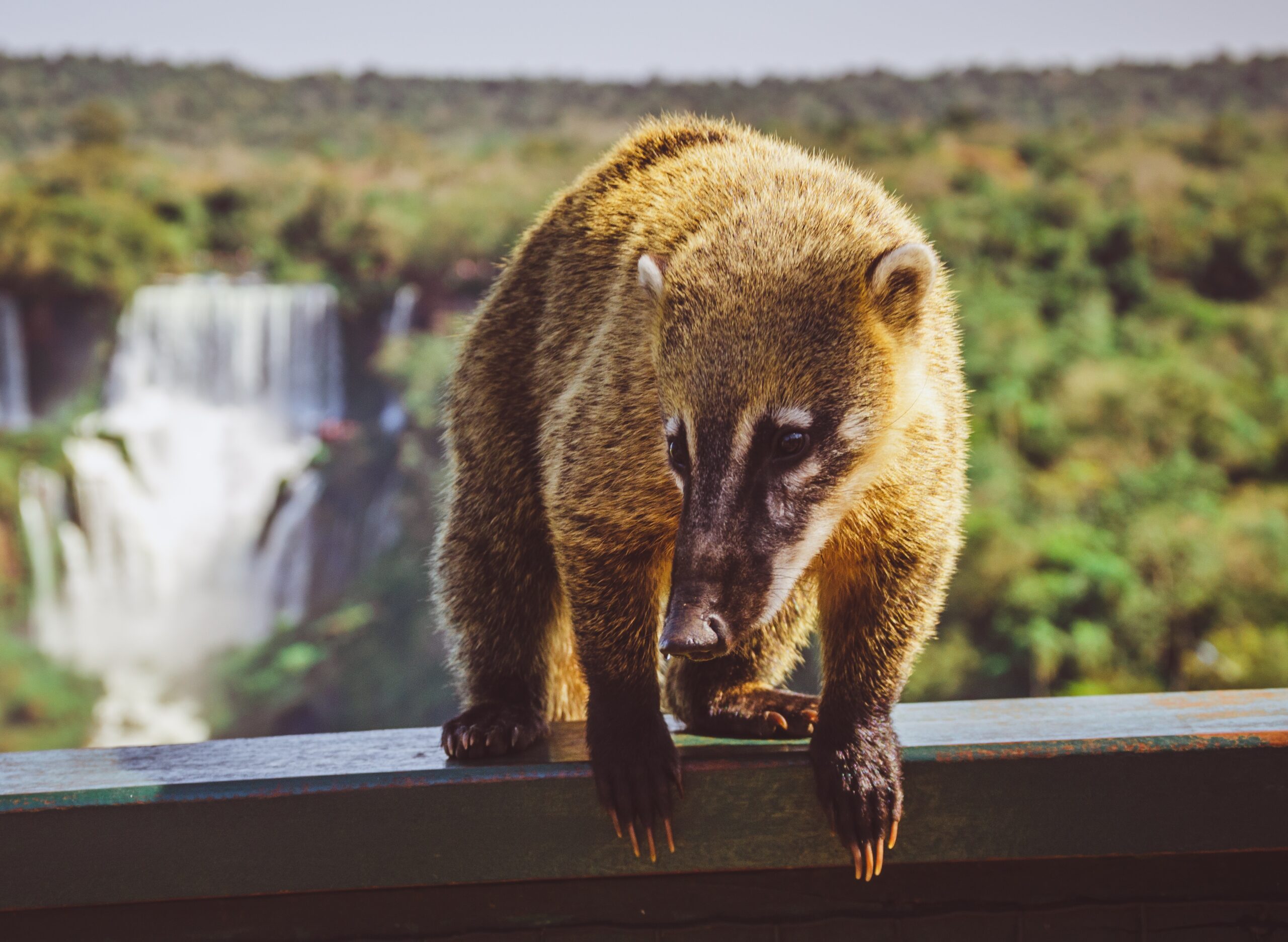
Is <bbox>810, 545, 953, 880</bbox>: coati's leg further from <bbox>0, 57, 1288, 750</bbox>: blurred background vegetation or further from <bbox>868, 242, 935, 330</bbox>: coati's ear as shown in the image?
<bbox>0, 57, 1288, 750</bbox>: blurred background vegetation

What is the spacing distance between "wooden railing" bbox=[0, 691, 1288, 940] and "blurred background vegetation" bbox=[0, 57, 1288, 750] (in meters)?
17.0

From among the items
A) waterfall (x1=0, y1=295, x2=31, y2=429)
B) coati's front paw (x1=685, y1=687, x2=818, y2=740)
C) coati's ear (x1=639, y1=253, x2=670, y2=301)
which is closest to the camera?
coati's ear (x1=639, y1=253, x2=670, y2=301)

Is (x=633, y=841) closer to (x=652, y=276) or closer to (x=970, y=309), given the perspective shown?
(x=652, y=276)

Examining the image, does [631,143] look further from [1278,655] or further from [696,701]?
[1278,655]

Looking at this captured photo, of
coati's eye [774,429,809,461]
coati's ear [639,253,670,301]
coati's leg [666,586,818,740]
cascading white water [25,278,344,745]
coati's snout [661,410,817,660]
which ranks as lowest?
cascading white water [25,278,344,745]

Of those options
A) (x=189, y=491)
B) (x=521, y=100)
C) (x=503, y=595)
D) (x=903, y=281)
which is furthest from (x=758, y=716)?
(x=521, y=100)

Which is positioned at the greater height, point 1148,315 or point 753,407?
point 753,407

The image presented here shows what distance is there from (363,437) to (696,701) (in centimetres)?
2659

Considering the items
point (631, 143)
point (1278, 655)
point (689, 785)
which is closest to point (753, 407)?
point (689, 785)

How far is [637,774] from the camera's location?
1733mm

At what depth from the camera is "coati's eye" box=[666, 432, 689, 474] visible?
5.96 ft

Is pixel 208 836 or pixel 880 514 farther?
pixel 880 514

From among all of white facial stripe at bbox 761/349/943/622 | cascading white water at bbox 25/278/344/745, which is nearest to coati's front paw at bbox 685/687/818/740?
white facial stripe at bbox 761/349/943/622

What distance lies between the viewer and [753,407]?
5.78ft
